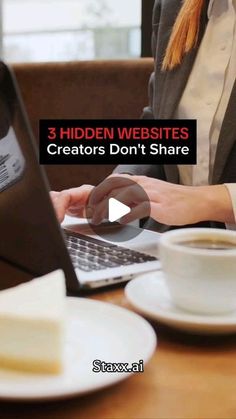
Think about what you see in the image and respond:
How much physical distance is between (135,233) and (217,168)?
33 centimetres

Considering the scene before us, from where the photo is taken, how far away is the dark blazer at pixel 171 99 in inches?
37.6

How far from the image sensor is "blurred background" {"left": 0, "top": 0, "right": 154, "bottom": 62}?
7.16 ft

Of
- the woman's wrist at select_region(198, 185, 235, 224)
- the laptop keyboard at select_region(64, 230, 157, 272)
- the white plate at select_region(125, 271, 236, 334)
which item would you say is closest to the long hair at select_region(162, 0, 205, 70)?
the woman's wrist at select_region(198, 185, 235, 224)

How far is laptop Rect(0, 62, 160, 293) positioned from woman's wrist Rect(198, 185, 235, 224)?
0.27 m

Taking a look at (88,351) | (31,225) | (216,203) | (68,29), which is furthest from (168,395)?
(68,29)

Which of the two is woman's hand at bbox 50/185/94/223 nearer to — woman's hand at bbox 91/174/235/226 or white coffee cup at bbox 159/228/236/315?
woman's hand at bbox 91/174/235/226

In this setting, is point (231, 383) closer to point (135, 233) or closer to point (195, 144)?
point (135, 233)

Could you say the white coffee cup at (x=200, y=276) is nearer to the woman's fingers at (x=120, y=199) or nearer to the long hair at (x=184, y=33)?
the woman's fingers at (x=120, y=199)

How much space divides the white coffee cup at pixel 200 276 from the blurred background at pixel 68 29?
166 centimetres

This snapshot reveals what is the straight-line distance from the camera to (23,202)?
1.51 ft

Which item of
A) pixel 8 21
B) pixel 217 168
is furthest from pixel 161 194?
pixel 8 21

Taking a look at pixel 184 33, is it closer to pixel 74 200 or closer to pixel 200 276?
pixel 74 200

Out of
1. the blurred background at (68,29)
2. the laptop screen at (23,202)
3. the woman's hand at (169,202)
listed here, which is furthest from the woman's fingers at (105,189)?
the blurred background at (68,29)

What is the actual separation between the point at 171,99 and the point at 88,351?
0.80 m
